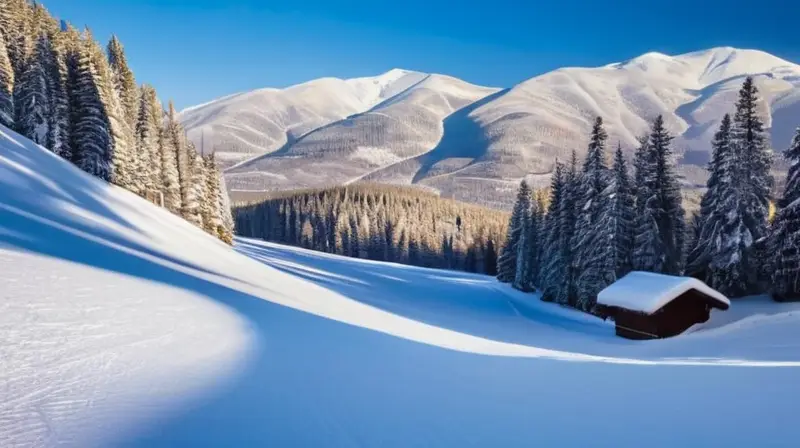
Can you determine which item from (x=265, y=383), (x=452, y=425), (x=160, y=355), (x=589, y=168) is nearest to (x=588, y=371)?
(x=452, y=425)

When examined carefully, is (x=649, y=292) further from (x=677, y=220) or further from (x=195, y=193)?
(x=195, y=193)

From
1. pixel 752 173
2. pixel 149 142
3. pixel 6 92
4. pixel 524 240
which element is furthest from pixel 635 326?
pixel 6 92

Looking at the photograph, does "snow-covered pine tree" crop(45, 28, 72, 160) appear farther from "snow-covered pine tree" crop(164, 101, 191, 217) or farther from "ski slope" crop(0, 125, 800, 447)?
"ski slope" crop(0, 125, 800, 447)

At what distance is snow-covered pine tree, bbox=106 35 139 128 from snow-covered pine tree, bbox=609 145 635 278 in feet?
143

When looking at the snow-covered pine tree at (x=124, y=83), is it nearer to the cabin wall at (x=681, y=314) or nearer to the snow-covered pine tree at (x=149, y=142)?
the snow-covered pine tree at (x=149, y=142)

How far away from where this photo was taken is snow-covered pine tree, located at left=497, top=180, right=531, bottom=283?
2238 inches

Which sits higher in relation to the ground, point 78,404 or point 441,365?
point 78,404

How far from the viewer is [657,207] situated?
32156mm

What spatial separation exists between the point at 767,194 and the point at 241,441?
33.9 m

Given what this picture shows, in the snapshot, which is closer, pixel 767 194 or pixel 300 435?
pixel 300 435

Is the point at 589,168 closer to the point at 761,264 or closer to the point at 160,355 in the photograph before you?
the point at 761,264

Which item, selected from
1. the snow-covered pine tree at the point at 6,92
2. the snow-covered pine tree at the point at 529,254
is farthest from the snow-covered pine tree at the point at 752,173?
the snow-covered pine tree at the point at 6,92

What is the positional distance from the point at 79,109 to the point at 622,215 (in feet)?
135

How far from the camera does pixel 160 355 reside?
759 cm
